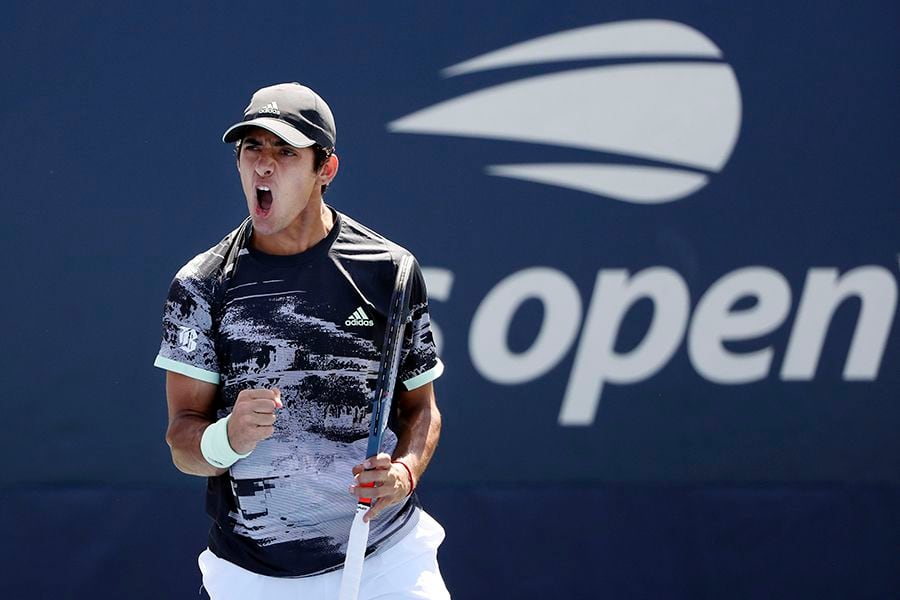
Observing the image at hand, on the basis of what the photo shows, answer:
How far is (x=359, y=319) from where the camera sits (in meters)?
2.63

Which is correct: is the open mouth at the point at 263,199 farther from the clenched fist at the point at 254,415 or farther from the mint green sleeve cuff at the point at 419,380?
the mint green sleeve cuff at the point at 419,380

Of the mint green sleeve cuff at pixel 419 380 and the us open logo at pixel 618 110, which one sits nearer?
the mint green sleeve cuff at pixel 419 380

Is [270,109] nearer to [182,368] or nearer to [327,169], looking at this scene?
[327,169]

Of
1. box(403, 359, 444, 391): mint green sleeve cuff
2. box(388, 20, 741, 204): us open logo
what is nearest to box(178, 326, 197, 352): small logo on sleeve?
box(403, 359, 444, 391): mint green sleeve cuff

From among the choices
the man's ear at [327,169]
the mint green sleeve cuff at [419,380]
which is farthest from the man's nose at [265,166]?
the mint green sleeve cuff at [419,380]

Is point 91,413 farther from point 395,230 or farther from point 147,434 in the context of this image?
point 395,230

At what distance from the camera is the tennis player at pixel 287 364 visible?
2.58 metres

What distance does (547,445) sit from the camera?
13.7ft

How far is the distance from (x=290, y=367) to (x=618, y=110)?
77.2 inches

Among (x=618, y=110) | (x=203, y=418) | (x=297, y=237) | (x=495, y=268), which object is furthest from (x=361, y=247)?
(x=618, y=110)

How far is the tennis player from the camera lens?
8.45ft

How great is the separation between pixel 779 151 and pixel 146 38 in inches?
80.7

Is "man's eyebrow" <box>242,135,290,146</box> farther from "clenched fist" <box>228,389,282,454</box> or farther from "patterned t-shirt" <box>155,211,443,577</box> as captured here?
"clenched fist" <box>228,389,282,454</box>

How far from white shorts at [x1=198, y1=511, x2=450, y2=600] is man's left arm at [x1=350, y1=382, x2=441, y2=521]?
0.16 m
